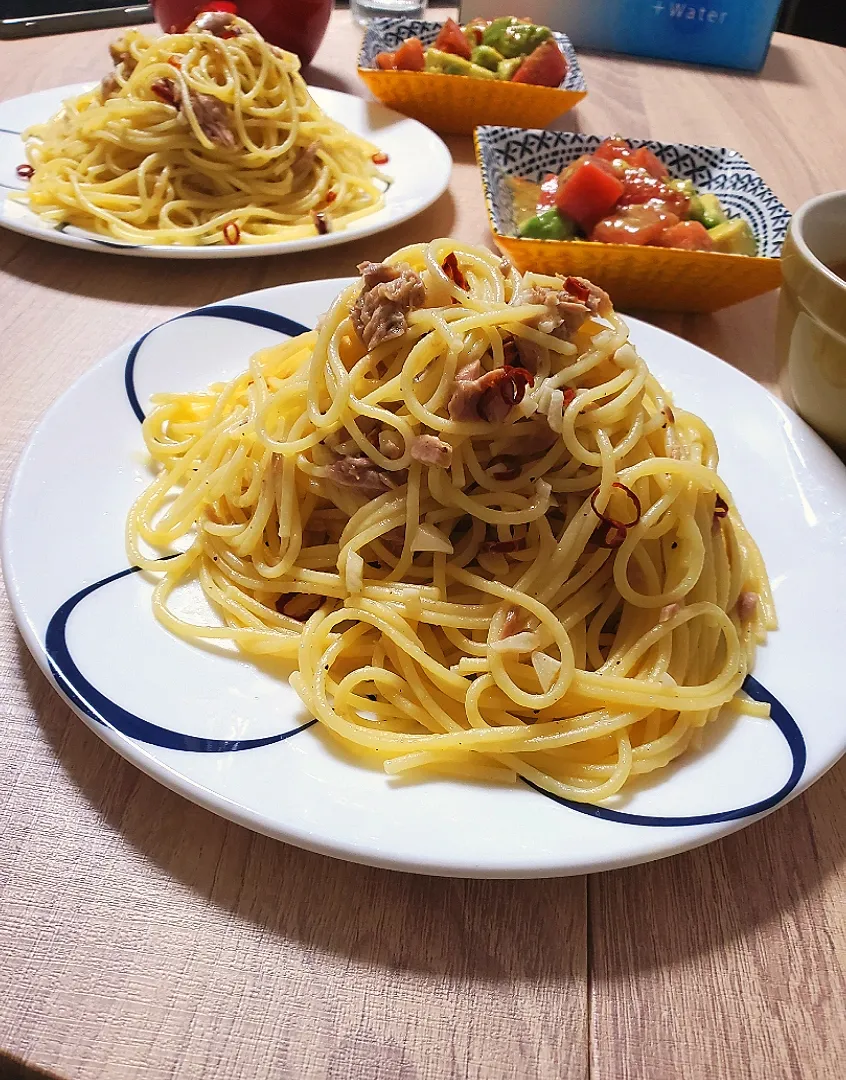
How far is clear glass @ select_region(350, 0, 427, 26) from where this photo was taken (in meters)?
3.98

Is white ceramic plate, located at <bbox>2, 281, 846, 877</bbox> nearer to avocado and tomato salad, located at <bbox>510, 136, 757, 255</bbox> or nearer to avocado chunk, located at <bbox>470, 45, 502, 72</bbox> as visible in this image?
avocado and tomato salad, located at <bbox>510, 136, 757, 255</bbox>

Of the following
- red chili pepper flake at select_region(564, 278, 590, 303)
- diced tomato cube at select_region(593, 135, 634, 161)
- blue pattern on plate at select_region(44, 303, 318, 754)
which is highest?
red chili pepper flake at select_region(564, 278, 590, 303)

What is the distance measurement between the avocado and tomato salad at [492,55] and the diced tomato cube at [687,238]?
1181 millimetres

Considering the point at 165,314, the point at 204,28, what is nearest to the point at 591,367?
the point at 165,314

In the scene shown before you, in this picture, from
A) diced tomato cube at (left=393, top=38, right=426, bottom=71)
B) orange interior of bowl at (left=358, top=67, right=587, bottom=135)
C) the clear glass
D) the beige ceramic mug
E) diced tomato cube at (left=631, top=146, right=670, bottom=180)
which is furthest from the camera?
the clear glass

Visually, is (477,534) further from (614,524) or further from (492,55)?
(492,55)

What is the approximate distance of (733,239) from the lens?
2262mm

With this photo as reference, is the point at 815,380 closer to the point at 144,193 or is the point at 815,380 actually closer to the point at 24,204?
the point at 144,193

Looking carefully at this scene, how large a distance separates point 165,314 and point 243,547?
0.99 metres

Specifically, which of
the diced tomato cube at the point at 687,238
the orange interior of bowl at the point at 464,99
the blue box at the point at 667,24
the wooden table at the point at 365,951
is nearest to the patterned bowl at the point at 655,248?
the diced tomato cube at the point at 687,238

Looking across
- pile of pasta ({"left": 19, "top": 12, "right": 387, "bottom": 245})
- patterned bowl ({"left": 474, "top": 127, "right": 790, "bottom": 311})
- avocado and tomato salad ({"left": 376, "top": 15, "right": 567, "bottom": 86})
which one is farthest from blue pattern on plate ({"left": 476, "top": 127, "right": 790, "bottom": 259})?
avocado and tomato salad ({"left": 376, "top": 15, "right": 567, "bottom": 86})

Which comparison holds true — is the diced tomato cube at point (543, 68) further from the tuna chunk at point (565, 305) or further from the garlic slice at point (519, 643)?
the garlic slice at point (519, 643)

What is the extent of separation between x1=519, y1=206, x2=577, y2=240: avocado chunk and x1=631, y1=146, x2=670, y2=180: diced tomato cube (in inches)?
16.9

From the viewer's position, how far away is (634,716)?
1197 mm
